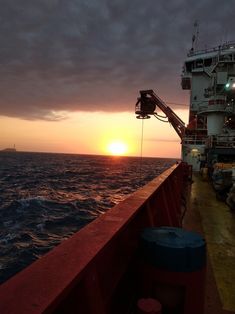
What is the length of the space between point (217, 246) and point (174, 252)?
376 cm

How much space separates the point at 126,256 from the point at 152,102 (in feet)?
114

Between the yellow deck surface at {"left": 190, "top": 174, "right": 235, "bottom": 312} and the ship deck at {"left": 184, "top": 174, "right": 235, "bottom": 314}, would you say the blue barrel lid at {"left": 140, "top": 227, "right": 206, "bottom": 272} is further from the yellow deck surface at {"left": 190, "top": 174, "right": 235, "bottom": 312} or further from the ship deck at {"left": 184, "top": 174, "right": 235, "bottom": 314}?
the yellow deck surface at {"left": 190, "top": 174, "right": 235, "bottom": 312}

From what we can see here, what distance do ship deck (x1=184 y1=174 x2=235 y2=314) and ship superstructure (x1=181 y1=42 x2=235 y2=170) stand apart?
24.7 metres

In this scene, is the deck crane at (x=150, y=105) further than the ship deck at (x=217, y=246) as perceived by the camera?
Yes

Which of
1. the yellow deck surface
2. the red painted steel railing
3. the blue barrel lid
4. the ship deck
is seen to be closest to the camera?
the red painted steel railing

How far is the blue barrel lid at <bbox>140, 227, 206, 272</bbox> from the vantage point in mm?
2719

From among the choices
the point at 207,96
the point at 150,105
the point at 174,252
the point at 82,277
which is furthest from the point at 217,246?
the point at 207,96

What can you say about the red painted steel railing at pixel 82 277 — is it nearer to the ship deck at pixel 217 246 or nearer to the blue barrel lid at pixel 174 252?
the blue barrel lid at pixel 174 252

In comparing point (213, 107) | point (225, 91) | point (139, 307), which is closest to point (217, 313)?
point (139, 307)

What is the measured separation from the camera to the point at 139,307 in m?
2.10

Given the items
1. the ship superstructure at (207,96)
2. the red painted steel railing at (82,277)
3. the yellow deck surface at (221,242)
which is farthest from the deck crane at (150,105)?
the red painted steel railing at (82,277)

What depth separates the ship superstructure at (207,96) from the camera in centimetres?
3603

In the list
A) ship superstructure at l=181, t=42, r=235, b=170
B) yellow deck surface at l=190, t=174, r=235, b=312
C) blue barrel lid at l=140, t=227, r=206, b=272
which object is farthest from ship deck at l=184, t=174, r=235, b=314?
ship superstructure at l=181, t=42, r=235, b=170

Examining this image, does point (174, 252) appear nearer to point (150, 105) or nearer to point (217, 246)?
point (217, 246)
